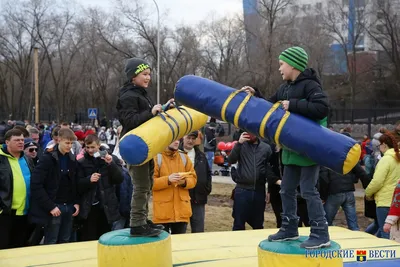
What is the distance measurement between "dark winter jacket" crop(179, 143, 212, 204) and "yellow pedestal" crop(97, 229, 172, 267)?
249cm

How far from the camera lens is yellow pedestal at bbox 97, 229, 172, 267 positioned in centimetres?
427

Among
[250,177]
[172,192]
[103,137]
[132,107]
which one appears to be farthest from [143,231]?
[103,137]

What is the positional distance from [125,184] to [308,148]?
141 inches

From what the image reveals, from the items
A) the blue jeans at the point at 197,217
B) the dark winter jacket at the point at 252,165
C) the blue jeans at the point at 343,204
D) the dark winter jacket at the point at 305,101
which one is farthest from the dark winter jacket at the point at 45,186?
the blue jeans at the point at 343,204

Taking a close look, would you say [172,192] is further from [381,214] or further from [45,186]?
[381,214]

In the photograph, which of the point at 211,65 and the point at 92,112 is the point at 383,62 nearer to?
the point at 211,65

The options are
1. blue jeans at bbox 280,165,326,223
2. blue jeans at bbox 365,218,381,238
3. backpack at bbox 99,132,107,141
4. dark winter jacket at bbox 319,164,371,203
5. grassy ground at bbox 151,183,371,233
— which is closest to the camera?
blue jeans at bbox 280,165,326,223

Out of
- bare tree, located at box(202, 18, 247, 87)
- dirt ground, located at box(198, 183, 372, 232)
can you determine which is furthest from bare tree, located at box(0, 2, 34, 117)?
dirt ground, located at box(198, 183, 372, 232)

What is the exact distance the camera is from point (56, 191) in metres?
6.05

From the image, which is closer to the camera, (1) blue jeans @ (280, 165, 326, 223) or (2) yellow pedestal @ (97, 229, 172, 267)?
(1) blue jeans @ (280, 165, 326, 223)

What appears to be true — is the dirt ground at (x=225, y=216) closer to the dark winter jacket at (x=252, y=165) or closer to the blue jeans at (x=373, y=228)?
the blue jeans at (x=373, y=228)

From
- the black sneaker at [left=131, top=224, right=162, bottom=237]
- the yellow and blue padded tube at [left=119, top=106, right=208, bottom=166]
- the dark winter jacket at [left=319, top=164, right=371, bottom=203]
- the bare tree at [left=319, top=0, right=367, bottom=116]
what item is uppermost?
the bare tree at [left=319, top=0, right=367, bottom=116]

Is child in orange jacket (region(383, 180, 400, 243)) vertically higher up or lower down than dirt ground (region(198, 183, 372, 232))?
higher up

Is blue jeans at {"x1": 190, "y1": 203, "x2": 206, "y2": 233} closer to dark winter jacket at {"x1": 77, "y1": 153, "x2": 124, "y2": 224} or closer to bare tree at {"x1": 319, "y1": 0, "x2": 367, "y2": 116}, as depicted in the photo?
dark winter jacket at {"x1": 77, "y1": 153, "x2": 124, "y2": 224}
